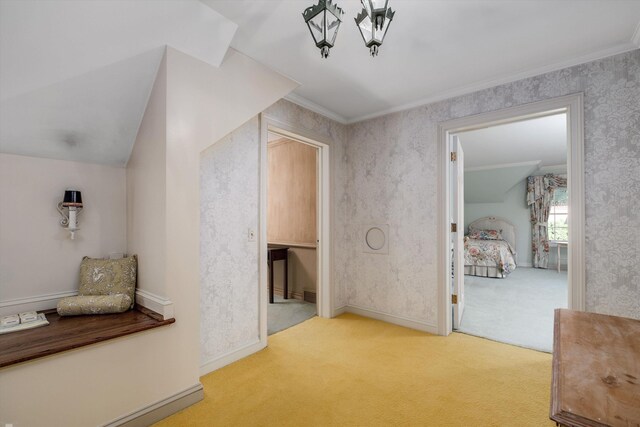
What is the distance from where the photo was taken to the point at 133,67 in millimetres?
1718

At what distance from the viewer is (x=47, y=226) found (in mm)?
1859

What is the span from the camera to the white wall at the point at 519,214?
7047 mm

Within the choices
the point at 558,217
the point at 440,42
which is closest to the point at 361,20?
the point at 440,42

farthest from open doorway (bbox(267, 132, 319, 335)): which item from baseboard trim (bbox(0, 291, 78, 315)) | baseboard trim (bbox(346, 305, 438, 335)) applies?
baseboard trim (bbox(0, 291, 78, 315))

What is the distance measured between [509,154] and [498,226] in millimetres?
2416

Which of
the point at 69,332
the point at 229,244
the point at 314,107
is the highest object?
the point at 314,107

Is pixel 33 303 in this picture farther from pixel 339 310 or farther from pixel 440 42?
pixel 440 42

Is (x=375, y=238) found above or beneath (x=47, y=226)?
beneath

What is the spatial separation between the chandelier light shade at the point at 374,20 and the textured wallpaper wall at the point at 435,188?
6.07ft

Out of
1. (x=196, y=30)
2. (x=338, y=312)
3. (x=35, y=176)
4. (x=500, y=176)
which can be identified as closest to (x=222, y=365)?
(x=338, y=312)

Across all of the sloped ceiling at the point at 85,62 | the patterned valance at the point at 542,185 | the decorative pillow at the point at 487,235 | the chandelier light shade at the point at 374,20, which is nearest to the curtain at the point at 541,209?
the patterned valance at the point at 542,185

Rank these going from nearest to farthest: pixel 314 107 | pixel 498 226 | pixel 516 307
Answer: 1. pixel 314 107
2. pixel 516 307
3. pixel 498 226

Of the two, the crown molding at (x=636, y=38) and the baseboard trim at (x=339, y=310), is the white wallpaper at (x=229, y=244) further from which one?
the crown molding at (x=636, y=38)

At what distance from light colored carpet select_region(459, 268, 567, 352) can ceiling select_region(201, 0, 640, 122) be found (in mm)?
2452
